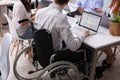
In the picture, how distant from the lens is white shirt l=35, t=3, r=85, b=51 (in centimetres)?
188

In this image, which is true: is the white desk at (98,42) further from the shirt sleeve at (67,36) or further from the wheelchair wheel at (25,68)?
the wheelchair wheel at (25,68)

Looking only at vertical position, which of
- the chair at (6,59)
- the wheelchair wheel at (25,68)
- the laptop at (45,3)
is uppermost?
the laptop at (45,3)

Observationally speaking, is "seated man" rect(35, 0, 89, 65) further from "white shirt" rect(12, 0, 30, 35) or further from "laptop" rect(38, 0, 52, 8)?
"laptop" rect(38, 0, 52, 8)

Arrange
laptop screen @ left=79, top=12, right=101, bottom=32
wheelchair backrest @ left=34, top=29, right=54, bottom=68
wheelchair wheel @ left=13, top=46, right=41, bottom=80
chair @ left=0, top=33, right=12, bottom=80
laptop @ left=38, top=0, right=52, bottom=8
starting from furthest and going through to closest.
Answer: laptop @ left=38, top=0, right=52, bottom=8, wheelchair wheel @ left=13, top=46, right=41, bottom=80, laptop screen @ left=79, top=12, right=101, bottom=32, wheelchair backrest @ left=34, top=29, right=54, bottom=68, chair @ left=0, top=33, right=12, bottom=80

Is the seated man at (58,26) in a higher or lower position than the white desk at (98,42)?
higher

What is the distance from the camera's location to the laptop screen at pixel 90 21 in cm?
216

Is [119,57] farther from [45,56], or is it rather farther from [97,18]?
[45,56]

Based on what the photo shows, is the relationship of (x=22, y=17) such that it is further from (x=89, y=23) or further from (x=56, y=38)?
(x=89, y=23)

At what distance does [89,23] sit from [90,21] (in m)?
0.03

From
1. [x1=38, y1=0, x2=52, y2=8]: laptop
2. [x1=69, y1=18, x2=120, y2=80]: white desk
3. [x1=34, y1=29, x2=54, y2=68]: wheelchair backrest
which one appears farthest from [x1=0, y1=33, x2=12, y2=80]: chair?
[x1=38, y1=0, x2=52, y2=8]: laptop

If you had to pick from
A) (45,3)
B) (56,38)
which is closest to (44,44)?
(56,38)

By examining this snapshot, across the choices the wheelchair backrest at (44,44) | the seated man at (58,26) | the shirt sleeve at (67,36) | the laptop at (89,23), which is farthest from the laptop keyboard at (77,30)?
the wheelchair backrest at (44,44)

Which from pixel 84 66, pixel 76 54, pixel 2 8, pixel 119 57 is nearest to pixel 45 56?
pixel 76 54

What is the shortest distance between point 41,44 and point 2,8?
2491mm
